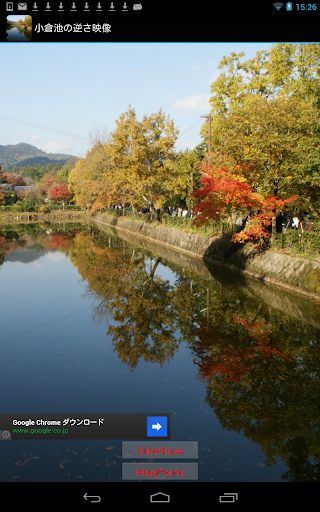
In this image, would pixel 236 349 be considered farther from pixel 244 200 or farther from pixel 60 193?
pixel 60 193

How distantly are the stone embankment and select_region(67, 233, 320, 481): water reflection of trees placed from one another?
2.39m

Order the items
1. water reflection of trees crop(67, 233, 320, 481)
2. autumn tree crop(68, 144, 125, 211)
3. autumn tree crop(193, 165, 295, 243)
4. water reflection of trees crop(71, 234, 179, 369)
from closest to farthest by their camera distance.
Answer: water reflection of trees crop(67, 233, 320, 481)
water reflection of trees crop(71, 234, 179, 369)
autumn tree crop(193, 165, 295, 243)
autumn tree crop(68, 144, 125, 211)

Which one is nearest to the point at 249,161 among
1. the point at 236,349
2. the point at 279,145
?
the point at 279,145

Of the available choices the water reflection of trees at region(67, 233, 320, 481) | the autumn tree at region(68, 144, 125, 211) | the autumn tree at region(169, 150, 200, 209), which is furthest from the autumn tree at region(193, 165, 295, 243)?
the autumn tree at region(68, 144, 125, 211)

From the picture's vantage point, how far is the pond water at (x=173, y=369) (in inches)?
287

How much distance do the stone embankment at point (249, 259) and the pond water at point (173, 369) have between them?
37.5 inches

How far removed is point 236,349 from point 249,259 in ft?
42.7

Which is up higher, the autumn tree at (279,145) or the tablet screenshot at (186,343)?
the autumn tree at (279,145)

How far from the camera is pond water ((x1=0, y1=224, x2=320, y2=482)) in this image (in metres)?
7.28
